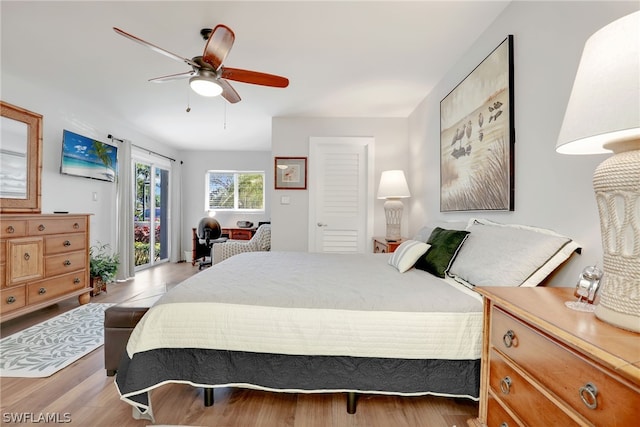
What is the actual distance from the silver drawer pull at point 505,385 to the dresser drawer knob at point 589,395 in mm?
325

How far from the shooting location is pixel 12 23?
6.86 feet

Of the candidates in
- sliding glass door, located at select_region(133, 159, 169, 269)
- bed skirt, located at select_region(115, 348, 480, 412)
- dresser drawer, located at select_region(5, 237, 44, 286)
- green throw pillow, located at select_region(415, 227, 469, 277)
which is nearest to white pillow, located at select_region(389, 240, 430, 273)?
green throw pillow, located at select_region(415, 227, 469, 277)

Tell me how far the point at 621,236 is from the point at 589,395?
41cm

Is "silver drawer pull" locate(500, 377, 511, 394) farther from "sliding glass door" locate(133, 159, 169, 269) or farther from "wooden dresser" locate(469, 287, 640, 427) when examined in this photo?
"sliding glass door" locate(133, 159, 169, 269)

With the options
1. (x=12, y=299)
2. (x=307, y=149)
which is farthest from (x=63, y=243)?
(x=307, y=149)

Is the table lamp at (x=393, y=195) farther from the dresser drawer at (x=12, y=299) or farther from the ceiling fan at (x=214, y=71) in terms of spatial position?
the dresser drawer at (x=12, y=299)

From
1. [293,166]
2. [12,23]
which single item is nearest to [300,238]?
[293,166]

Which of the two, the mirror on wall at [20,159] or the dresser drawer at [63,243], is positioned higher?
the mirror on wall at [20,159]

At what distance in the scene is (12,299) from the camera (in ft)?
8.10

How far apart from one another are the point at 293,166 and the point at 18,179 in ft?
9.54

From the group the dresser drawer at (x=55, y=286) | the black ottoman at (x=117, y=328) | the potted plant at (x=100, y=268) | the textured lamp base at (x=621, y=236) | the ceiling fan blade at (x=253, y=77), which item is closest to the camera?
the textured lamp base at (x=621, y=236)

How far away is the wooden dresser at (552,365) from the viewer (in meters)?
0.63

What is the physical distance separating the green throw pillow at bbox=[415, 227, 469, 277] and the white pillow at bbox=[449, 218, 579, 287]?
49mm

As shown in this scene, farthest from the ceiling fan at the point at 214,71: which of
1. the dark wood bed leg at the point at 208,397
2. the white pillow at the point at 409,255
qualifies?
the dark wood bed leg at the point at 208,397
